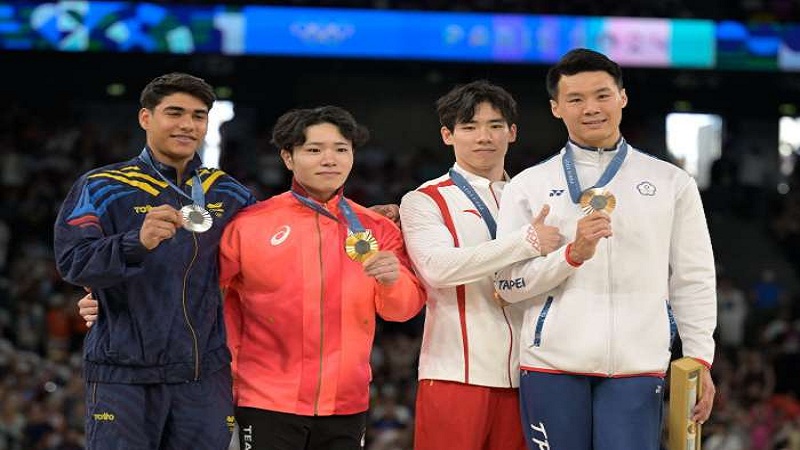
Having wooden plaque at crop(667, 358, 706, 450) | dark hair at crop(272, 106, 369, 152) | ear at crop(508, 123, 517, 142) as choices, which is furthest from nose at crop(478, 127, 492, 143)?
wooden plaque at crop(667, 358, 706, 450)

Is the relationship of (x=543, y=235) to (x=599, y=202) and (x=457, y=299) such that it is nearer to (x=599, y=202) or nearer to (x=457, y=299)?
(x=599, y=202)

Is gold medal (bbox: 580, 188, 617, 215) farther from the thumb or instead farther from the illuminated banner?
the illuminated banner

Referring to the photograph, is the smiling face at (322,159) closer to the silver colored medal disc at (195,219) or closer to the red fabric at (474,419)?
the silver colored medal disc at (195,219)

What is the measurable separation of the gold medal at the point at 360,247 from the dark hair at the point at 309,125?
0.57 meters

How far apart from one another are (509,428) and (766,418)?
8.88 meters

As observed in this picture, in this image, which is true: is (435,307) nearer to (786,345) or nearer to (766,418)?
(766,418)

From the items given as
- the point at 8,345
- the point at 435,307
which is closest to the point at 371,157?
the point at 8,345

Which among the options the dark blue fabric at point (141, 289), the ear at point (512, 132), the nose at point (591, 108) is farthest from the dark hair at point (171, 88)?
the nose at point (591, 108)

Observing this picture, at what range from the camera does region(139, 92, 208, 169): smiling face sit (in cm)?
521

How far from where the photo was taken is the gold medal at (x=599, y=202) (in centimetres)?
476

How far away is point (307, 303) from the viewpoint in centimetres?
516

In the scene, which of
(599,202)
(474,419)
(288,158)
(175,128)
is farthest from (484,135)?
(175,128)

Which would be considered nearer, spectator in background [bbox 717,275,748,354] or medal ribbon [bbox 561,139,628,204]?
medal ribbon [bbox 561,139,628,204]

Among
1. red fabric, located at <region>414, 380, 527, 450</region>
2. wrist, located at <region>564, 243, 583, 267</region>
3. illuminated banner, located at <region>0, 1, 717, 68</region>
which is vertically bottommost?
red fabric, located at <region>414, 380, 527, 450</region>
